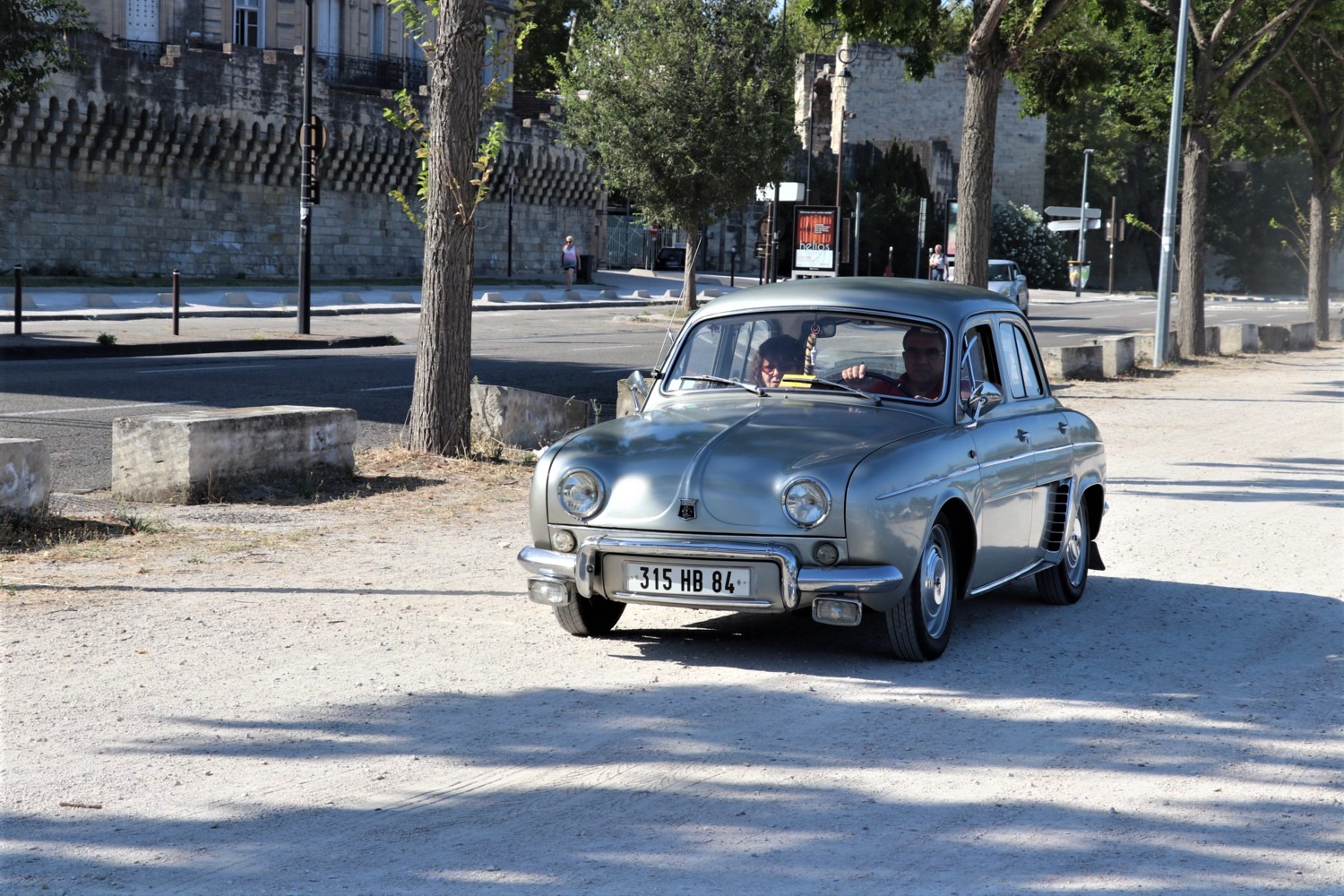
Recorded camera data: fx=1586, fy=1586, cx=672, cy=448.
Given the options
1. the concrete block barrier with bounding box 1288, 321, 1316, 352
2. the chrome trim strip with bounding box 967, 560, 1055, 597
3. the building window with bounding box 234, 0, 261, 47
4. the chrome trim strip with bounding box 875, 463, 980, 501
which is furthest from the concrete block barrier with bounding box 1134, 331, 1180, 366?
the building window with bounding box 234, 0, 261, 47

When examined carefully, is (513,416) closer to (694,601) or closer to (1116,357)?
→ (694,601)

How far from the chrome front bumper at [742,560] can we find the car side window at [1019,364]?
1.99m

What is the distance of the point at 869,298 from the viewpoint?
7.20 meters

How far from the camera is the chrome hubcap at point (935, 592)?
248 inches

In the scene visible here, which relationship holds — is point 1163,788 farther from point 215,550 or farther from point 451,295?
point 451,295

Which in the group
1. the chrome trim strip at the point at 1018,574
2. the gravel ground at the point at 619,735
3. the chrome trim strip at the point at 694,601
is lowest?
the gravel ground at the point at 619,735

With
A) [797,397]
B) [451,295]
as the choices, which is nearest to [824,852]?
[797,397]

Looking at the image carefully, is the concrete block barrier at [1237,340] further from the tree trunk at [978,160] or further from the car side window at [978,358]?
the car side window at [978,358]

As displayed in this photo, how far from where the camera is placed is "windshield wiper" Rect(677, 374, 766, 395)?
710 centimetres

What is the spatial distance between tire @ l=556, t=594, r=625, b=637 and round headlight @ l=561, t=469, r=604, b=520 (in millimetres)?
430

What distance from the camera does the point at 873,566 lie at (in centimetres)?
594

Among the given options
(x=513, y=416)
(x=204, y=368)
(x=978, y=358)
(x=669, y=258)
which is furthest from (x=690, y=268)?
(x=669, y=258)

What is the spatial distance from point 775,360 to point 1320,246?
105ft

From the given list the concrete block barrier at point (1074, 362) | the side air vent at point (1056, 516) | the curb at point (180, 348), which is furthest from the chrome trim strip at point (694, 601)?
the concrete block barrier at point (1074, 362)
